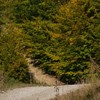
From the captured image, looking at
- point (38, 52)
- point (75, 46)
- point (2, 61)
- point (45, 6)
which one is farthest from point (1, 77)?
point (45, 6)

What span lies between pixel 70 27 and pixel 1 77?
6620mm

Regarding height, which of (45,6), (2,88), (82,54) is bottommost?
(2,88)

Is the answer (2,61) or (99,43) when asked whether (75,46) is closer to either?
(99,43)

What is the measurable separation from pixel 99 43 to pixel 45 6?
9494 mm

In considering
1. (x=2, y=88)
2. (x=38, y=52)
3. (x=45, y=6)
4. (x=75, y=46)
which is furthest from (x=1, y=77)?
(x=45, y=6)

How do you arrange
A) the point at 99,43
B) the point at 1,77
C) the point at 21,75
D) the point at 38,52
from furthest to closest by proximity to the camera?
the point at 38,52 → the point at 21,75 → the point at 99,43 → the point at 1,77

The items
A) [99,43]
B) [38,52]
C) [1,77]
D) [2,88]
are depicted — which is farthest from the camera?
[38,52]

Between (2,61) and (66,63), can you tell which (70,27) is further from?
(2,61)

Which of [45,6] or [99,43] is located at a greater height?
[45,6]

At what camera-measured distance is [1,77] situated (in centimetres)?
2442

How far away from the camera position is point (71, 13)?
27547mm

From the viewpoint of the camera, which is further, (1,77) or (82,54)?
(82,54)

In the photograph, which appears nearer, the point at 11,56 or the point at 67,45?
the point at 11,56

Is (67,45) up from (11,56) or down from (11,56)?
up
